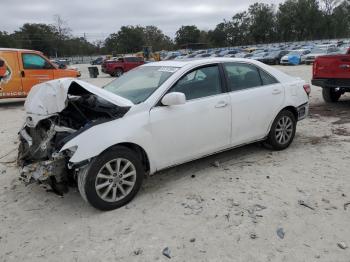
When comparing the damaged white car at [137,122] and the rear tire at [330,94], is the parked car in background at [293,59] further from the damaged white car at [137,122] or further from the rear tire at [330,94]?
the damaged white car at [137,122]

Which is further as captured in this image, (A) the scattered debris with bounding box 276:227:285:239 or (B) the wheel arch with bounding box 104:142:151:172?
(B) the wheel arch with bounding box 104:142:151:172

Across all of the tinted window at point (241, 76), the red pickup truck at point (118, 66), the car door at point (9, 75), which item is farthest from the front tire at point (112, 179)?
the red pickup truck at point (118, 66)

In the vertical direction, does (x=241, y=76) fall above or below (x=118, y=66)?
above

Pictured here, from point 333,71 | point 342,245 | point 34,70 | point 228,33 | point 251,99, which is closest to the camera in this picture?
point 342,245

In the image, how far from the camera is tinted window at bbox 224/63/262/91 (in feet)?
16.9

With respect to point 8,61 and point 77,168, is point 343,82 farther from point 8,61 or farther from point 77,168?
point 8,61

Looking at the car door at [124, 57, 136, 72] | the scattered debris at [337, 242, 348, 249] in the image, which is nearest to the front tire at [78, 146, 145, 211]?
the scattered debris at [337, 242, 348, 249]

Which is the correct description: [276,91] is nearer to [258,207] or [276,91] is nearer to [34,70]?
[258,207]

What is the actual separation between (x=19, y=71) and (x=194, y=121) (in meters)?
9.80

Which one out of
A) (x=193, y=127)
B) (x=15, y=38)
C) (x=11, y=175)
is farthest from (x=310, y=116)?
(x=15, y=38)

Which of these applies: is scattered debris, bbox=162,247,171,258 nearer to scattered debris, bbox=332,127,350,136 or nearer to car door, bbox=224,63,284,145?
car door, bbox=224,63,284,145

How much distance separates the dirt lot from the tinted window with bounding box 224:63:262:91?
1096mm

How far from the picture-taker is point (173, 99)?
4.25m

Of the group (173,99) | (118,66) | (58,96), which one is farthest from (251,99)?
(118,66)
